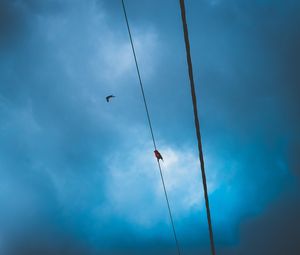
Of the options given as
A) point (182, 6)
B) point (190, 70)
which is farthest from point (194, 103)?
point (182, 6)

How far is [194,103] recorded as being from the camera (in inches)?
281

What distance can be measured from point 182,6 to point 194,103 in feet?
7.41

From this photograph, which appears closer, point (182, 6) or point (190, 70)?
point (182, 6)

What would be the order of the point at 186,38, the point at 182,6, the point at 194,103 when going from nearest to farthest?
the point at 182,6, the point at 186,38, the point at 194,103

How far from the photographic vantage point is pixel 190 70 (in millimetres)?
6418

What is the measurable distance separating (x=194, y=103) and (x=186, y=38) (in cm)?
163

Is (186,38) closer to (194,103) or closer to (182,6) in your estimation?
(182,6)

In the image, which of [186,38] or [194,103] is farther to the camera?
[194,103]

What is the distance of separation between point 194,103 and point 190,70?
97cm

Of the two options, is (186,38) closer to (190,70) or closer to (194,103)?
(190,70)

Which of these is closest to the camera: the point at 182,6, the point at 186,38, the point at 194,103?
the point at 182,6

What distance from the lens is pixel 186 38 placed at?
6.06 meters

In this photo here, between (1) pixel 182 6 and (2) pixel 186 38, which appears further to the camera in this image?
(2) pixel 186 38

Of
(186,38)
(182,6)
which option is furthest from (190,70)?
(182,6)
